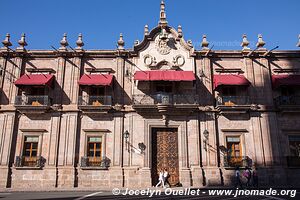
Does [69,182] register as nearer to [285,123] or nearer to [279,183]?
[279,183]

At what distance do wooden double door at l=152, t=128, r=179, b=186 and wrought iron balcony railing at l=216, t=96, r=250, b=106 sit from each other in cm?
415

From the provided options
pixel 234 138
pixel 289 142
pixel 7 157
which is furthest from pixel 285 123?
pixel 7 157

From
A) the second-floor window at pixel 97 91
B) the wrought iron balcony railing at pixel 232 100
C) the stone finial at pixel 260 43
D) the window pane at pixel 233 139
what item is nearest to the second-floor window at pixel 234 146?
the window pane at pixel 233 139

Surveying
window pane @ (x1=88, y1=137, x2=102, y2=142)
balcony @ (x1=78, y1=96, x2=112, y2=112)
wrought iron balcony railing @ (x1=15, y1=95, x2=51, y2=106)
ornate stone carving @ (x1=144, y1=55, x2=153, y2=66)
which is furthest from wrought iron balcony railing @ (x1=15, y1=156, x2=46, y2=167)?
ornate stone carving @ (x1=144, y1=55, x2=153, y2=66)

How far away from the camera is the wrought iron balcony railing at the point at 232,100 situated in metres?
21.7

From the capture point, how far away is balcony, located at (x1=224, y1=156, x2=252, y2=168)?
68.0 ft

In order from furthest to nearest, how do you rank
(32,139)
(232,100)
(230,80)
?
(232,100) < (230,80) < (32,139)

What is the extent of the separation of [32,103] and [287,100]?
1958 cm

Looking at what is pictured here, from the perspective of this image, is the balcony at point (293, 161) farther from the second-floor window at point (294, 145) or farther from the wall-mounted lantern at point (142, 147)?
the wall-mounted lantern at point (142, 147)

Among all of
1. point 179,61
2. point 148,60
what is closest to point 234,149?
point 179,61

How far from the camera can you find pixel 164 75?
21.6m

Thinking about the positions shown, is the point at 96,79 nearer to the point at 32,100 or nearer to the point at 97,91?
the point at 97,91

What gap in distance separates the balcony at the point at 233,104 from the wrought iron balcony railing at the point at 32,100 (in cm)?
1284

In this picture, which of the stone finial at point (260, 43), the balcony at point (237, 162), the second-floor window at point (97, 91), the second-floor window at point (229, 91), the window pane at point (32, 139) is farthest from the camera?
the stone finial at point (260, 43)
